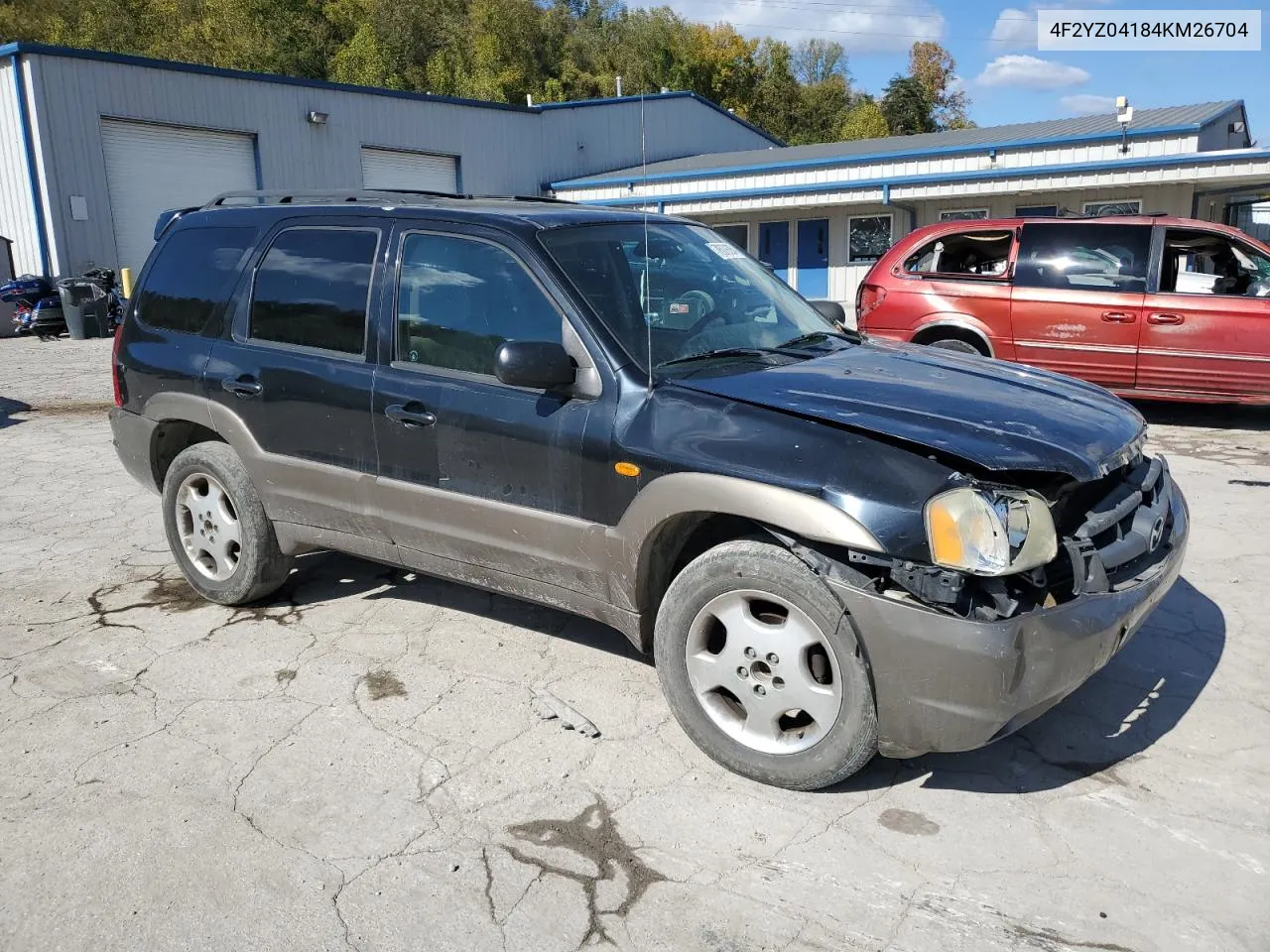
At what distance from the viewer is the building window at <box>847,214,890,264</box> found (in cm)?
2322

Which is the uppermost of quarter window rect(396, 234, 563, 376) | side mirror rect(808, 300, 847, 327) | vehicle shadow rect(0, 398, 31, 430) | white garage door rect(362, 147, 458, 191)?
white garage door rect(362, 147, 458, 191)

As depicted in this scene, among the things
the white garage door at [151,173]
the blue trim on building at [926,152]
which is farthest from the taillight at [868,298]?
the white garage door at [151,173]

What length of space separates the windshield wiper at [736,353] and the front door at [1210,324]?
19.4ft

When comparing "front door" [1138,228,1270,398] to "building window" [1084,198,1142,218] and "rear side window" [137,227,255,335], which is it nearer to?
"rear side window" [137,227,255,335]

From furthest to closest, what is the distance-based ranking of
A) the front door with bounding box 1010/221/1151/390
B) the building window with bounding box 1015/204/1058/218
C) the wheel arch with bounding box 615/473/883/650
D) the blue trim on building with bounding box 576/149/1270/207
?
the building window with bounding box 1015/204/1058/218 < the blue trim on building with bounding box 576/149/1270/207 < the front door with bounding box 1010/221/1151/390 < the wheel arch with bounding box 615/473/883/650

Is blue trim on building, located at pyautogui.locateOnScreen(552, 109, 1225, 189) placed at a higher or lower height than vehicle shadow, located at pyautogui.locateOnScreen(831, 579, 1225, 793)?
higher

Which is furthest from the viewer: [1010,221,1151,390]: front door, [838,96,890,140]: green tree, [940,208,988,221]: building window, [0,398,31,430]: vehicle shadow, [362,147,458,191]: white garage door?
[838,96,890,140]: green tree

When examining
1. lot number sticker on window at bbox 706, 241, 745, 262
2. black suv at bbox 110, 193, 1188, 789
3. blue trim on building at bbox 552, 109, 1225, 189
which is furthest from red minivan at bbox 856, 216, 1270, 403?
blue trim on building at bbox 552, 109, 1225, 189

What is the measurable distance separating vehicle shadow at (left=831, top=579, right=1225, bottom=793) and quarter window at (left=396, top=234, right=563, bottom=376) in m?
1.99

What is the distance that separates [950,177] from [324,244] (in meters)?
18.5

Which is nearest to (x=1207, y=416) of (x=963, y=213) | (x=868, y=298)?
(x=868, y=298)

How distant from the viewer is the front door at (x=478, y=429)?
3602mm

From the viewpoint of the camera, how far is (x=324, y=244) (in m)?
4.37

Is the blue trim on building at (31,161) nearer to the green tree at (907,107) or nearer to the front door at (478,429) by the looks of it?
the front door at (478,429)
